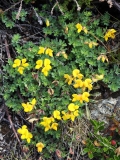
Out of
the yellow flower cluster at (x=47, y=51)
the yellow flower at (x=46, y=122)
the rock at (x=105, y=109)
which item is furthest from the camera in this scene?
the rock at (x=105, y=109)

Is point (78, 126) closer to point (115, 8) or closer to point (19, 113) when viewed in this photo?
point (19, 113)

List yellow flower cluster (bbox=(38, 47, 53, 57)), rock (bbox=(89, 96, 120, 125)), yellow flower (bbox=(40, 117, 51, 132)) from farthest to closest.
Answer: rock (bbox=(89, 96, 120, 125)) < yellow flower cluster (bbox=(38, 47, 53, 57)) < yellow flower (bbox=(40, 117, 51, 132))

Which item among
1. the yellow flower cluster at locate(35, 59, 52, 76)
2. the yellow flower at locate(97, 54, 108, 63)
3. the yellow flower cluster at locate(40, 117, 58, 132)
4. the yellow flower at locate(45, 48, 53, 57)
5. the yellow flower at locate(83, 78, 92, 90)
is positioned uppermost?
the yellow flower at locate(45, 48, 53, 57)

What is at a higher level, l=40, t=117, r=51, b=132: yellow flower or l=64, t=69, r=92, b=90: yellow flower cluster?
l=64, t=69, r=92, b=90: yellow flower cluster

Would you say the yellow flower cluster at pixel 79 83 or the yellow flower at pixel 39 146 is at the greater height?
the yellow flower cluster at pixel 79 83

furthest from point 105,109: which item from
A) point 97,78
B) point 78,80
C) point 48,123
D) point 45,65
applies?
point 45,65

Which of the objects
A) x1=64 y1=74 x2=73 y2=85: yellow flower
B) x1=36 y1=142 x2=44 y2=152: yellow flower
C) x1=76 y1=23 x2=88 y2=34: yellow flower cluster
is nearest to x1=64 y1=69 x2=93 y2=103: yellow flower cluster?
x1=64 y1=74 x2=73 y2=85: yellow flower

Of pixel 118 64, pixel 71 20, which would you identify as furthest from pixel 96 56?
pixel 71 20

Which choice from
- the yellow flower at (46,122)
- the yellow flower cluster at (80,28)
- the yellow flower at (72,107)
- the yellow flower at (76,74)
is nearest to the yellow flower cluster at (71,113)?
the yellow flower at (72,107)

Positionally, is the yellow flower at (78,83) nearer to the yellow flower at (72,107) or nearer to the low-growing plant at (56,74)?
the low-growing plant at (56,74)

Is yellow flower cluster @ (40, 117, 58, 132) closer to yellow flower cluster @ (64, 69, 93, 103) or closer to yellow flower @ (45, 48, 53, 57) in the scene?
yellow flower cluster @ (64, 69, 93, 103)
